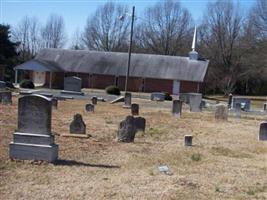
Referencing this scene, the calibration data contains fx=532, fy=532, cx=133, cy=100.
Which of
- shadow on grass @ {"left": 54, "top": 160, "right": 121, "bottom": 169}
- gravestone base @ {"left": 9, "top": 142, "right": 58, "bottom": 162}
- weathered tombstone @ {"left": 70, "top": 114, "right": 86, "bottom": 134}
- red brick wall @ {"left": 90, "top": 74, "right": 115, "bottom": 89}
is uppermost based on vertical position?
gravestone base @ {"left": 9, "top": 142, "right": 58, "bottom": 162}

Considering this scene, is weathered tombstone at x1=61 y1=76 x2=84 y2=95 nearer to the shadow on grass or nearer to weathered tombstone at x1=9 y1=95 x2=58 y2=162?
weathered tombstone at x1=9 y1=95 x2=58 y2=162

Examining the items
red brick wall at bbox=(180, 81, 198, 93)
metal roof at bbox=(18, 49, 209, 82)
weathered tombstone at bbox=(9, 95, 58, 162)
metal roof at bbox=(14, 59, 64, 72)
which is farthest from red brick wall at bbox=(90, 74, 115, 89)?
weathered tombstone at bbox=(9, 95, 58, 162)

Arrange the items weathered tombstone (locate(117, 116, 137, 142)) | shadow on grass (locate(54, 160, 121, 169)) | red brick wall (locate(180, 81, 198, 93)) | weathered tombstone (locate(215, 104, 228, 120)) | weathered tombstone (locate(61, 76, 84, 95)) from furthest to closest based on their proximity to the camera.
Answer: red brick wall (locate(180, 81, 198, 93)) → weathered tombstone (locate(61, 76, 84, 95)) → weathered tombstone (locate(215, 104, 228, 120)) → weathered tombstone (locate(117, 116, 137, 142)) → shadow on grass (locate(54, 160, 121, 169))

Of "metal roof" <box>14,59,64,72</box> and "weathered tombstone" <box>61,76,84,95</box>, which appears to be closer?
"weathered tombstone" <box>61,76,84,95</box>

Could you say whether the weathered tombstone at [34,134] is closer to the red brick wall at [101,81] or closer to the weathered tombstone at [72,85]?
the weathered tombstone at [72,85]

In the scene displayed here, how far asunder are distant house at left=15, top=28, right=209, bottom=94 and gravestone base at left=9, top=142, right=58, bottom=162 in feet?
175

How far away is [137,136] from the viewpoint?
16672 mm

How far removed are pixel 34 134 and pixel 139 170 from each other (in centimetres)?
232

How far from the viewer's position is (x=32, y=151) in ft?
35.6

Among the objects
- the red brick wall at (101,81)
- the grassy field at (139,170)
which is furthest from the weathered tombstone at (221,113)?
the red brick wall at (101,81)

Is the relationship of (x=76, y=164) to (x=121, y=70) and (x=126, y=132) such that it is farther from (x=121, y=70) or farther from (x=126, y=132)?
(x=121, y=70)

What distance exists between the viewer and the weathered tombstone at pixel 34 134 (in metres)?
10.8

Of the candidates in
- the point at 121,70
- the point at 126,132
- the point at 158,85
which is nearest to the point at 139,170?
the point at 126,132

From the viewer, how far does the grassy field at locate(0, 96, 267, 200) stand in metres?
8.66
